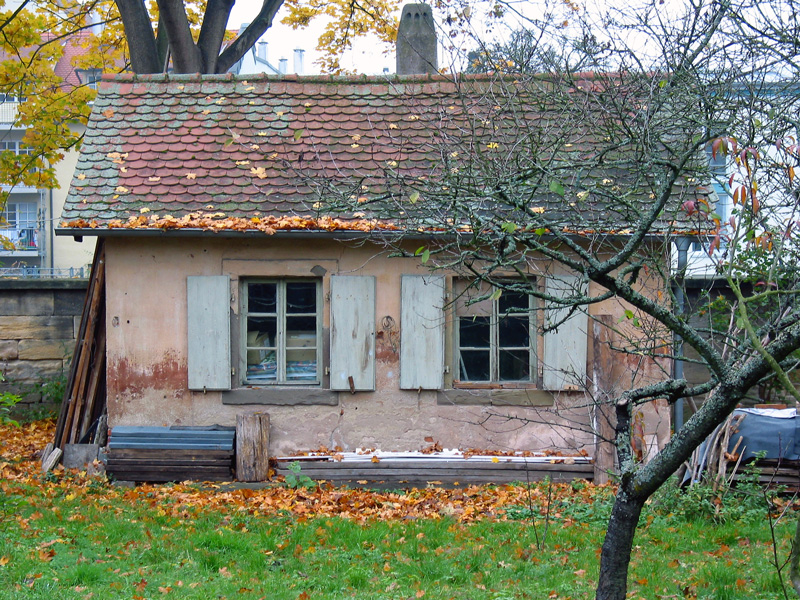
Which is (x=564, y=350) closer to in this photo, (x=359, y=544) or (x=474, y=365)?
(x=474, y=365)

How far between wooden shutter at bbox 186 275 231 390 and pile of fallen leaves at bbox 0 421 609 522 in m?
1.20

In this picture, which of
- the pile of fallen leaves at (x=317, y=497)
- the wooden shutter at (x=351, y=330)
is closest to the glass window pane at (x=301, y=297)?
the wooden shutter at (x=351, y=330)

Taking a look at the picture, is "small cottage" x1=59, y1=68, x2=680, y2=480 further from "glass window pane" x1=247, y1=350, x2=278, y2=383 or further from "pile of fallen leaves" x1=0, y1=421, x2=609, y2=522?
"pile of fallen leaves" x1=0, y1=421, x2=609, y2=522

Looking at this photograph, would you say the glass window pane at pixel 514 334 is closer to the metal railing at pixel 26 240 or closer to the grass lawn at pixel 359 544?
the grass lawn at pixel 359 544

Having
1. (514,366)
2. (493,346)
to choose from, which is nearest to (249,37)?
(493,346)

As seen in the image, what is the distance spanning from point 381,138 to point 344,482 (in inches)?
161

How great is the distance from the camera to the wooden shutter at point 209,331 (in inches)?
356

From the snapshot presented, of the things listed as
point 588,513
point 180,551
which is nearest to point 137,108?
point 180,551

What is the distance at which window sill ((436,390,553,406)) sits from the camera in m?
9.05

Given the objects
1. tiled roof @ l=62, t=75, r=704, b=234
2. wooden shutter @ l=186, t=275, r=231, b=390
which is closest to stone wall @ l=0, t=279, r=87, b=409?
tiled roof @ l=62, t=75, r=704, b=234

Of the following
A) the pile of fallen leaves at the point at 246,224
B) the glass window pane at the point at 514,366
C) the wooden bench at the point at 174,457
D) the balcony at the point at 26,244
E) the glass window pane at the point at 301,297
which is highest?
the balcony at the point at 26,244

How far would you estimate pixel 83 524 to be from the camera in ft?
21.9

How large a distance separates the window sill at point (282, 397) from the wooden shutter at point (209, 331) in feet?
0.60

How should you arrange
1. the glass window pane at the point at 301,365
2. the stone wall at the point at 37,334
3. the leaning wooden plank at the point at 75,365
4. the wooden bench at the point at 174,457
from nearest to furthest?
the wooden bench at the point at 174,457 → the glass window pane at the point at 301,365 → the leaning wooden plank at the point at 75,365 → the stone wall at the point at 37,334
